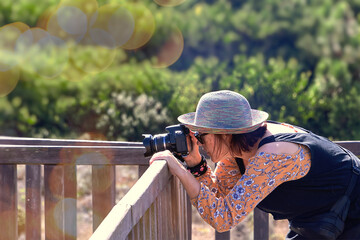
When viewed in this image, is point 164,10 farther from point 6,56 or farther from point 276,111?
point 276,111

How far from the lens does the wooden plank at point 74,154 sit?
2936 millimetres

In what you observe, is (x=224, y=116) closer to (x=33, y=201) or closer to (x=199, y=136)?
(x=199, y=136)

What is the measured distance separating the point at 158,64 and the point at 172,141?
1037cm

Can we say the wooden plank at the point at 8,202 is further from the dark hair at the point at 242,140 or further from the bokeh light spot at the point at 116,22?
the bokeh light spot at the point at 116,22

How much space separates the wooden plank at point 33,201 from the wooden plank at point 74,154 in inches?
3.0

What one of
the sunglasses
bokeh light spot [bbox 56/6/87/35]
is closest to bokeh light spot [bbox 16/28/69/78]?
bokeh light spot [bbox 56/6/87/35]

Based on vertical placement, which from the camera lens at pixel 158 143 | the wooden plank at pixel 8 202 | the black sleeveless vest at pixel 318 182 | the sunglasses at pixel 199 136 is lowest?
the wooden plank at pixel 8 202

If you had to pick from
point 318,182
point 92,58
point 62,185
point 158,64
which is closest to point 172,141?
point 318,182

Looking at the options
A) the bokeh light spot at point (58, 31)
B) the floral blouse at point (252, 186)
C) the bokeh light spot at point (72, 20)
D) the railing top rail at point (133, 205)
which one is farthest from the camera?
the bokeh light spot at point (72, 20)

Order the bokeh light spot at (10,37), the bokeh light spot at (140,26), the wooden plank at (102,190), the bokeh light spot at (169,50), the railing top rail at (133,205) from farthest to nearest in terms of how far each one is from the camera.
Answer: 1. the bokeh light spot at (169,50)
2. the bokeh light spot at (140,26)
3. the bokeh light spot at (10,37)
4. the wooden plank at (102,190)
5. the railing top rail at (133,205)

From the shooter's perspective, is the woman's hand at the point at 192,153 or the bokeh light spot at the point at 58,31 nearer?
the woman's hand at the point at 192,153

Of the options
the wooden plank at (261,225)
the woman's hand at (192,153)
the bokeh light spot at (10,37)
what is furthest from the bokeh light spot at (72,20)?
the woman's hand at (192,153)

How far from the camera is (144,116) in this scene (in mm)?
6445

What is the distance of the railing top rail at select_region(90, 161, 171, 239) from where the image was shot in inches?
59.4
